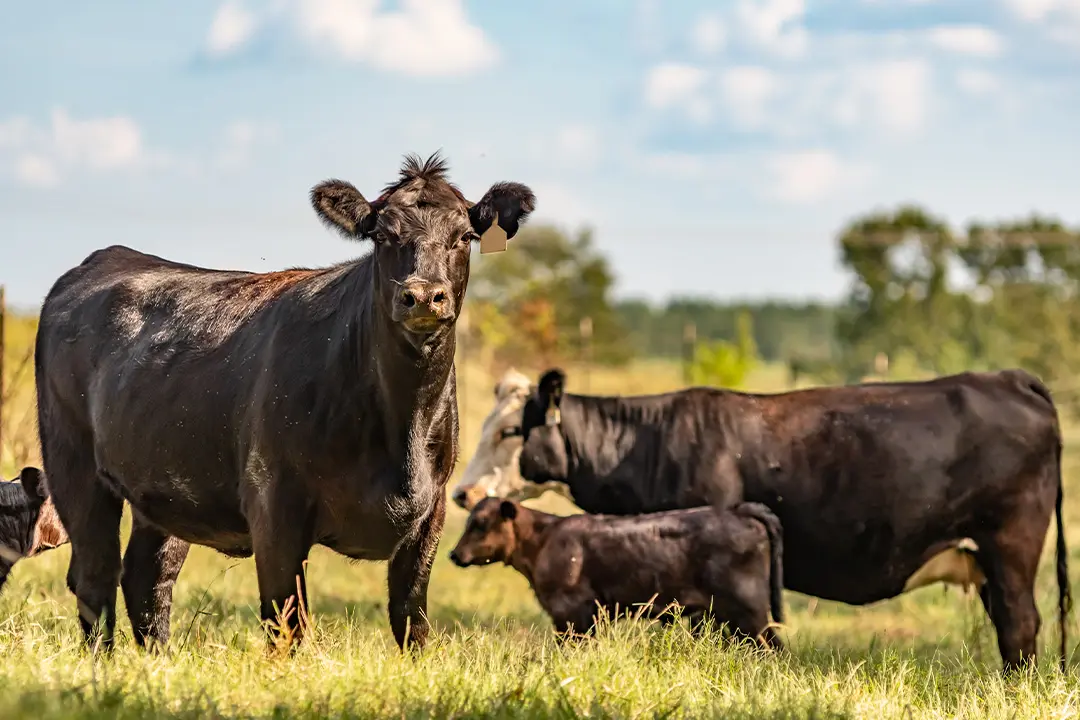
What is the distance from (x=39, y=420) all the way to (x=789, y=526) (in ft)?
15.1

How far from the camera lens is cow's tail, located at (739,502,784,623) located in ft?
28.0

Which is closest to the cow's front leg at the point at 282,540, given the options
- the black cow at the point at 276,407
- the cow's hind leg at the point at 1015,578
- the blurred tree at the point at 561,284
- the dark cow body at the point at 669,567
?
the black cow at the point at 276,407

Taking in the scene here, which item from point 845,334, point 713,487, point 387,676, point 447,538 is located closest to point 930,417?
point 713,487

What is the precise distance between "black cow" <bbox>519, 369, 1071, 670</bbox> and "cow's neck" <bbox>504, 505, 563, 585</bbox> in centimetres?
71

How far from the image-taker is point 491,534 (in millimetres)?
9484

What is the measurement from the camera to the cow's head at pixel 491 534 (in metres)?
9.48

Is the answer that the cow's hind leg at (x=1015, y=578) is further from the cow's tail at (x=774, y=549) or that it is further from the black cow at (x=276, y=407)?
the black cow at (x=276, y=407)

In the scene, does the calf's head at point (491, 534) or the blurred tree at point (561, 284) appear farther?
the blurred tree at point (561, 284)

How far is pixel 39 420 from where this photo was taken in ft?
26.2

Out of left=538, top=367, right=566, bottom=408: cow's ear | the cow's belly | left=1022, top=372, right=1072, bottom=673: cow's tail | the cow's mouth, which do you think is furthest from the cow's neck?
the cow's mouth

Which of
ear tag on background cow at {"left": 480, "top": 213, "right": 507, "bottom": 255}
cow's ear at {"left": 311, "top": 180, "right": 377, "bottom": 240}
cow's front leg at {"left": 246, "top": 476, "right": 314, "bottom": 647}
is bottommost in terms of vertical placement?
cow's front leg at {"left": 246, "top": 476, "right": 314, "bottom": 647}

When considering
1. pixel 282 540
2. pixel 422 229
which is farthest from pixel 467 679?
pixel 422 229

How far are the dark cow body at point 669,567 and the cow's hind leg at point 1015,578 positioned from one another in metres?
1.46

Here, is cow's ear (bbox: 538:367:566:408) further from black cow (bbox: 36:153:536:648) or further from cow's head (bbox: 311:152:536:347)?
cow's head (bbox: 311:152:536:347)
